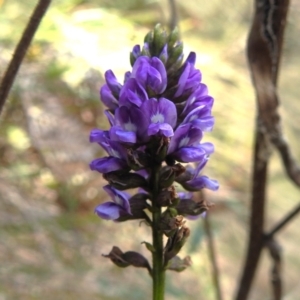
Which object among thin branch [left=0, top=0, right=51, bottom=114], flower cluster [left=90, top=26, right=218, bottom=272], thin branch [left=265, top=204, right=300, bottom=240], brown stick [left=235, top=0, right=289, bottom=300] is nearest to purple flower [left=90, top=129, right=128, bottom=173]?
flower cluster [left=90, top=26, right=218, bottom=272]

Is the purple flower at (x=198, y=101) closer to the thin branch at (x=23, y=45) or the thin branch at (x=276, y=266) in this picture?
the thin branch at (x=23, y=45)

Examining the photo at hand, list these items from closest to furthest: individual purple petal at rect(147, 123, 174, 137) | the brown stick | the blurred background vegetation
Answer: individual purple petal at rect(147, 123, 174, 137)
the brown stick
the blurred background vegetation

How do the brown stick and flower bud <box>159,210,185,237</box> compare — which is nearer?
flower bud <box>159,210,185,237</box>

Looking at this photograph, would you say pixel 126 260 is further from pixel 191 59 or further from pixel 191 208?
pixel 191 59

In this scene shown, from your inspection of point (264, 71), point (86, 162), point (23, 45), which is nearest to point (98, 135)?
point (23, 45)

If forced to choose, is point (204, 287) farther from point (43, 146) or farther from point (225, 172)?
point (43, 146)

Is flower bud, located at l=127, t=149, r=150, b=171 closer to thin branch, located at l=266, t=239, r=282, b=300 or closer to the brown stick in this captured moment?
the brown stick
